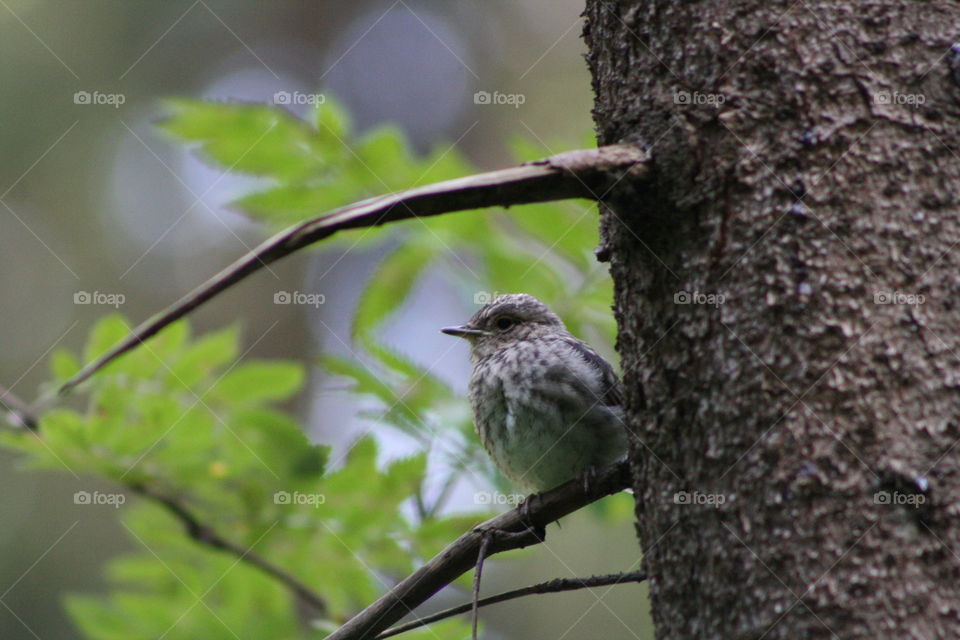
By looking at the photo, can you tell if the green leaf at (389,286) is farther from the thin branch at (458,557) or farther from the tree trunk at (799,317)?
the tree trunk at (799,317)

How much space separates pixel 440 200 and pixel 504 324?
11.8ft

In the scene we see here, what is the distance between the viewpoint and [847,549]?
1744 mm

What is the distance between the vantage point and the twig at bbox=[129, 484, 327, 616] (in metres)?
4.38

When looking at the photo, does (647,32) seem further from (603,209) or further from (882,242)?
(882,242)

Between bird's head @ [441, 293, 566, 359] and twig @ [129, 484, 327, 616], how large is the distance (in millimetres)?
1480

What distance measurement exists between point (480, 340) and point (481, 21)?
10.0 meters

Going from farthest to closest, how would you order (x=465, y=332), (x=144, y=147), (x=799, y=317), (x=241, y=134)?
(x=144, y=147) → (x=465, y=332) → (x=241, y=134) → (x=799, y=317)

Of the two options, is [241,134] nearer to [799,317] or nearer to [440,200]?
[440,200]

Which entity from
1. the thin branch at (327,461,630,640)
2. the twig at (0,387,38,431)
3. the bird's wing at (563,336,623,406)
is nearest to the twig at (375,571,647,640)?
the thin branch at (327,461,630,640)

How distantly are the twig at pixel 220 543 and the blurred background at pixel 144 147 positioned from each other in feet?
21.3

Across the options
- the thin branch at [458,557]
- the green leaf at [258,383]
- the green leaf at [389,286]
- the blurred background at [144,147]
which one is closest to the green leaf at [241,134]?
the green leaf at [389,286]

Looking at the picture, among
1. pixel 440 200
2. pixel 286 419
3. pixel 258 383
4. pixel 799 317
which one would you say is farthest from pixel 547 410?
pixel 440 200

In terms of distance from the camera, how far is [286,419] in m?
4.23

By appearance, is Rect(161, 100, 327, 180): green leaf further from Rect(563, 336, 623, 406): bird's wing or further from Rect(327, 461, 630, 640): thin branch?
Rect(327, 461, 630, 640): thin branch
